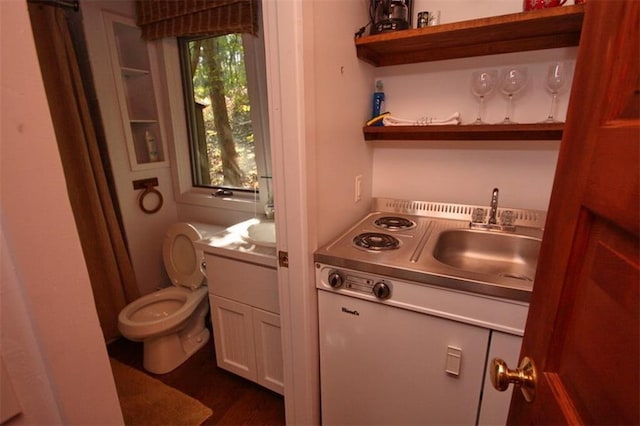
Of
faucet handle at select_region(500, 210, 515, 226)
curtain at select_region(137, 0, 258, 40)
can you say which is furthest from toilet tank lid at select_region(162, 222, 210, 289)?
faucet handle at select_region(500, 210, 515, 226)

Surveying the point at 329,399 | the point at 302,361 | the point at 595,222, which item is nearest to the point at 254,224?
the point at 302,361

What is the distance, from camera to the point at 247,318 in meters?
1.49

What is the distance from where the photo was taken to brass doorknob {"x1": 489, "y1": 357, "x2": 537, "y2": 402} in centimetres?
55

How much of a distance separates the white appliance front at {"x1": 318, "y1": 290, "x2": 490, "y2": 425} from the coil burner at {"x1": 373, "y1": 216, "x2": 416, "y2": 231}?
0.42 meters

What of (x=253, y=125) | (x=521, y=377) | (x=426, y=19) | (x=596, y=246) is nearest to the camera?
(x=596, y=246)

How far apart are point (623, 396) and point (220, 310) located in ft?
4.96

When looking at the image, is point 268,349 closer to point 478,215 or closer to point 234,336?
point 234,336

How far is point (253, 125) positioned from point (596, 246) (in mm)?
1794

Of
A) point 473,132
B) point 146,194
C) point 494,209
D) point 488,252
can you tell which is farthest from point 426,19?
point 146,194

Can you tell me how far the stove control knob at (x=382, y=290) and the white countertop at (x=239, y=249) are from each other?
46cm

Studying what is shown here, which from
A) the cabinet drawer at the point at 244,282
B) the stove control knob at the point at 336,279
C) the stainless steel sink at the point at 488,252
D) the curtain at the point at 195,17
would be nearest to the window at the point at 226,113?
the curtain at the point at 195,17

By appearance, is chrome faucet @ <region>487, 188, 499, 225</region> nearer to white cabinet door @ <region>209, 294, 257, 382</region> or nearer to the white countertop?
the white countertop

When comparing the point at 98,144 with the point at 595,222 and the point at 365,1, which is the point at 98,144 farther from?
the point at 595,222

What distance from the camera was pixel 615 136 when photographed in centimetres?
37
